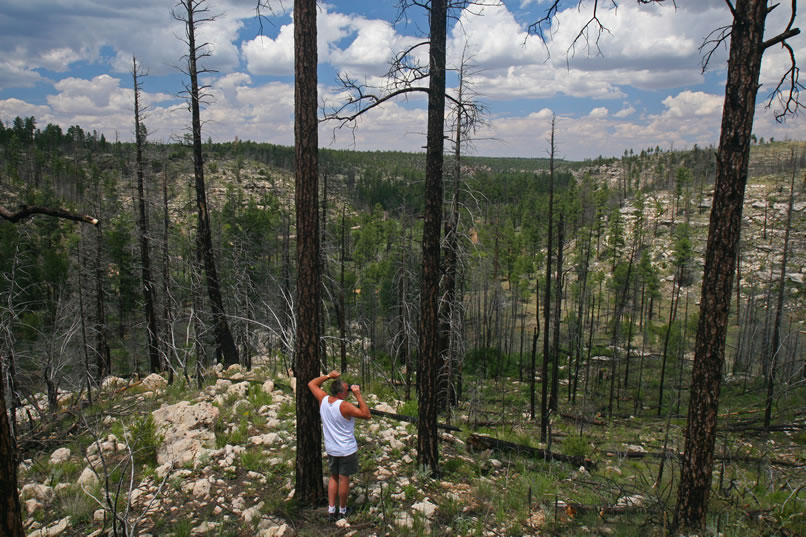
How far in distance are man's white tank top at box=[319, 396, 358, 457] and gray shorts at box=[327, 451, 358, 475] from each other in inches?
2.3

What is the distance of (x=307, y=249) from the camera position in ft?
16.4

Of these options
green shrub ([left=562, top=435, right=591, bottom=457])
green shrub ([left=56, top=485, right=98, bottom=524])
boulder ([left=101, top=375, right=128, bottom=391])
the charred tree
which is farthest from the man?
boulder ([left=101, top=375, right=128, bottom=391])

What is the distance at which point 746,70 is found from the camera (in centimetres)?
428

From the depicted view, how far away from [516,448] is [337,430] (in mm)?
5002

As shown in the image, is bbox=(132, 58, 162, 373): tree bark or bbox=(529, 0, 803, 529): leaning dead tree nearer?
bbox=(529, 0, 803, 529): leaning dead tree

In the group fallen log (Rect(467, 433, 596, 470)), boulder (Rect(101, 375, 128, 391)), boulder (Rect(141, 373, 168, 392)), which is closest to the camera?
fallen log (Rect(467, 433, 596, 470))

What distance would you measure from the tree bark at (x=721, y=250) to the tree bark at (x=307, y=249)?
427 cm

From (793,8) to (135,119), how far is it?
1613 cm

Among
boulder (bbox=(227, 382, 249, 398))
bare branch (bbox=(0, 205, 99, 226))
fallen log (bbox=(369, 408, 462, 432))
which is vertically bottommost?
fallen log (bbox=(369, 408, 462, 432))

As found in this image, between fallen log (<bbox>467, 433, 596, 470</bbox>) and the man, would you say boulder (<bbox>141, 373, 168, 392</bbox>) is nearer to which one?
the man

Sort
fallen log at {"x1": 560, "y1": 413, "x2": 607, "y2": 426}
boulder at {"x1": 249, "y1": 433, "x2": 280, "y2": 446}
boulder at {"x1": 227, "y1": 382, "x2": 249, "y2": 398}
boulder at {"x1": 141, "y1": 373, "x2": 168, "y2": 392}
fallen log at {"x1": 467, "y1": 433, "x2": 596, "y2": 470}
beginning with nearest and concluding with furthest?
→ boulder at {"x1": 249, "y1": 433, "x2": 280, "y2": 446}
fallen log at {"x1": 467, "y1": 433, "x2": 596, "y2": 470}
boulder at {"x1": 227, "y1": 382, "x2": 249, "y2": 398}
boulder at {"x1": 141, "y1": 373, "x2": 168, "y2": 392}
fallen log at {"x1": 560, "y1": 413, "x2": 607, "y2": 426}

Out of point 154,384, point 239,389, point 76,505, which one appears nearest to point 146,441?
point 76,505

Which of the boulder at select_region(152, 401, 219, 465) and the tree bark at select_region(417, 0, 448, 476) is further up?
the tree bark at select_region(417, 0, 448, 476)

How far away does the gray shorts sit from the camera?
4.91 meters
